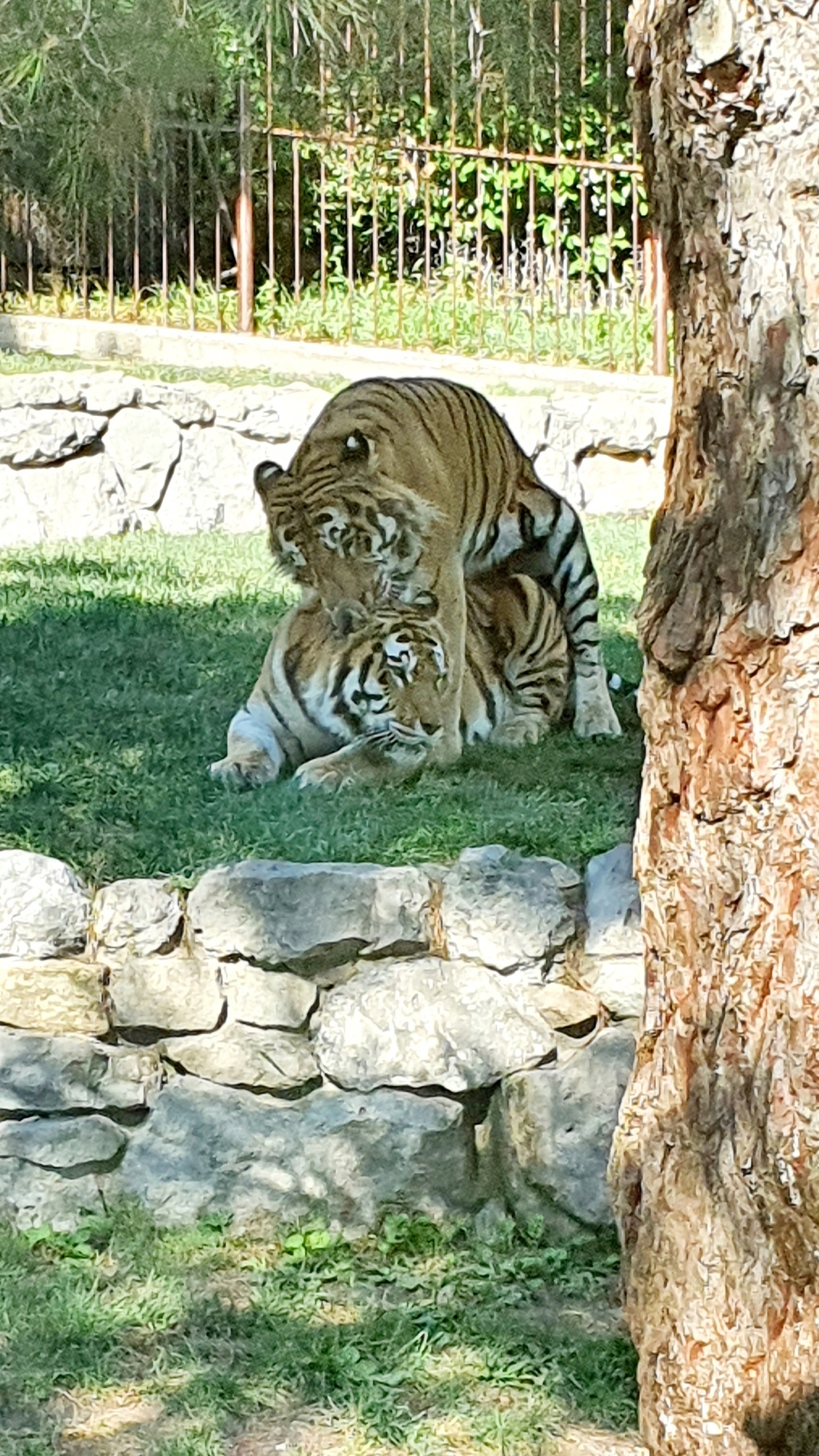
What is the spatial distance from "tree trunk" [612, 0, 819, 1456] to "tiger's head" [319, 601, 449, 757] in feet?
8.80

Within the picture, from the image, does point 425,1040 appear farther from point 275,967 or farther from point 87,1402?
point 87,1402

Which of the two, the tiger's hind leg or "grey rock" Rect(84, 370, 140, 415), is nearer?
the tiger's hind leg

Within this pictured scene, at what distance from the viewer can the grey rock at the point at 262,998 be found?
14.4 feet

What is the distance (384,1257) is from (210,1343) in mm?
503

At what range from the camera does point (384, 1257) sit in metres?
4.26

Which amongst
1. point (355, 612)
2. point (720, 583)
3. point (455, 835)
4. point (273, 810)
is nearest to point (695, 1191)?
point (720, 583)

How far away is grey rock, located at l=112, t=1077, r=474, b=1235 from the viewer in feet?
14.2

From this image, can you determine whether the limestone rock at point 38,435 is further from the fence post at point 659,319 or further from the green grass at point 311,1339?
Answer: the green grass at point 311,1339

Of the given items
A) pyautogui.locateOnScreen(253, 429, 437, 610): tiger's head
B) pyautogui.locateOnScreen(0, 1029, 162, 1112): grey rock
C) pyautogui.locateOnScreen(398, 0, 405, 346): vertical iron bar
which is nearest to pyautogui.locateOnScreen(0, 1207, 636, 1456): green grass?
pyautogui.locateOnScreen(0, 1029, 162, 1112): grey rock

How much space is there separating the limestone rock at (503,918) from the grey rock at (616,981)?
0.30ft

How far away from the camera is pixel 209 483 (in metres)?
10.1

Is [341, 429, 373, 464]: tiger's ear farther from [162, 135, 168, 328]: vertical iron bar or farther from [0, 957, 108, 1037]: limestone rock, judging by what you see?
[162, 135, 168, 328]: vertical iron bar

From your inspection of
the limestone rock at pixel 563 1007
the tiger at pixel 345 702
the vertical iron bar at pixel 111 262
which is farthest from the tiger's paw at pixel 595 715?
the vertical iron bar at pixel 111 262

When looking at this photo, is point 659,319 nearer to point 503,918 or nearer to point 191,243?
point 191,243
